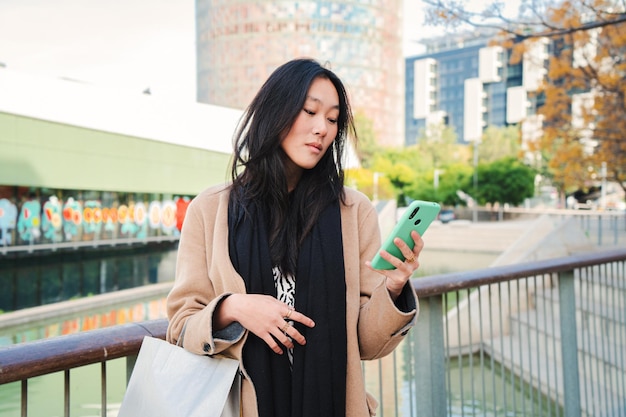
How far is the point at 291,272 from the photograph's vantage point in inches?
60.0

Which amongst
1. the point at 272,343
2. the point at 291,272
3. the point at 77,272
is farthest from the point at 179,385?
the point at 77,272

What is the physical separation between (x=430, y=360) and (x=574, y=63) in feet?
30.0

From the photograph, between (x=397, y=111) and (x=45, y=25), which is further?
(x=397, y=111)

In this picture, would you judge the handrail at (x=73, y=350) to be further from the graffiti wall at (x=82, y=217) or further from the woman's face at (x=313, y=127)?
the graffiti wall at (x=82, y=217)

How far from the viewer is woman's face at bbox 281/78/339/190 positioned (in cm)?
152

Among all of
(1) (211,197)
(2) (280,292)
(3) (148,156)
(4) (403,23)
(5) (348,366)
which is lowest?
(5) (348,366)

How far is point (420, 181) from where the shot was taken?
173ft

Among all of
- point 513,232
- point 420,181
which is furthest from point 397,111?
point 513,232

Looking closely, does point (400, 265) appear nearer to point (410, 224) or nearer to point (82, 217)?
point (410, 224)

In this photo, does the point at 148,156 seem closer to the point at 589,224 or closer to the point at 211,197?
the point at 589,224

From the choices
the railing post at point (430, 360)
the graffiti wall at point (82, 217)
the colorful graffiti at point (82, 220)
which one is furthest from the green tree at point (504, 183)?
the railing post at point (430, 360)

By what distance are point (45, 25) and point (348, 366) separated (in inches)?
2140

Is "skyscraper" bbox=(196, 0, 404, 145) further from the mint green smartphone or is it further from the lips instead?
the mint green smartphone

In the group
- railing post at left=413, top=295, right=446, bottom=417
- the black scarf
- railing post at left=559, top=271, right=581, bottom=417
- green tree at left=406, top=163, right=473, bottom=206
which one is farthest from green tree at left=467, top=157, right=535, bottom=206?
the black scarf
